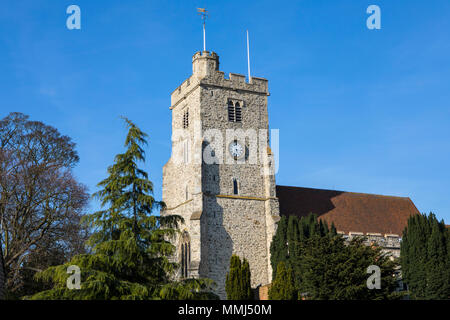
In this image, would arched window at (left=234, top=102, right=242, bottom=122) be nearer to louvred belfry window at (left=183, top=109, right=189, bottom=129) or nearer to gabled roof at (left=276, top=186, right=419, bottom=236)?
louvred belfry window at (left=183, top=109, right=189, bottom=129)

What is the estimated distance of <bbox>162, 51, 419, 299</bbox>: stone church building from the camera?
112 ft

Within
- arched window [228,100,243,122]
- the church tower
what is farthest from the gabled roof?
arched window [228,100,243,122]

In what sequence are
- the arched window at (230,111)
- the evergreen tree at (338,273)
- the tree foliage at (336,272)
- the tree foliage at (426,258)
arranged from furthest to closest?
1. the arched window at (230,111)
2. the tree foliage at (426,258)
3. the evergreen tree at (338,273)
4. the tree foliage at (336,272)

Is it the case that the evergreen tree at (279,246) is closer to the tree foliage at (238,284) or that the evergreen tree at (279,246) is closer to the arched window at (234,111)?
the arched window at (234,111)

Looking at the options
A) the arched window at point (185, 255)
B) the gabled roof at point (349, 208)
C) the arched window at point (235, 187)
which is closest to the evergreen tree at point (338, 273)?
the arched window at point (185, 255)

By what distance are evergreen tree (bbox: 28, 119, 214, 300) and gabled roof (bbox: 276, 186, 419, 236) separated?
772 inches

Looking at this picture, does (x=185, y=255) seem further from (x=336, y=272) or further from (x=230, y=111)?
(x=336, y=272)

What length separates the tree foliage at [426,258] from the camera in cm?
2895

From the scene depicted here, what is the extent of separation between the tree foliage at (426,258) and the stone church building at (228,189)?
623 cm

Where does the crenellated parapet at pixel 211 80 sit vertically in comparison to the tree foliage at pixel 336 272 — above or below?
above

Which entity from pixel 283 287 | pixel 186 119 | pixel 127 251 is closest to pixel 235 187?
pixel 186 119
